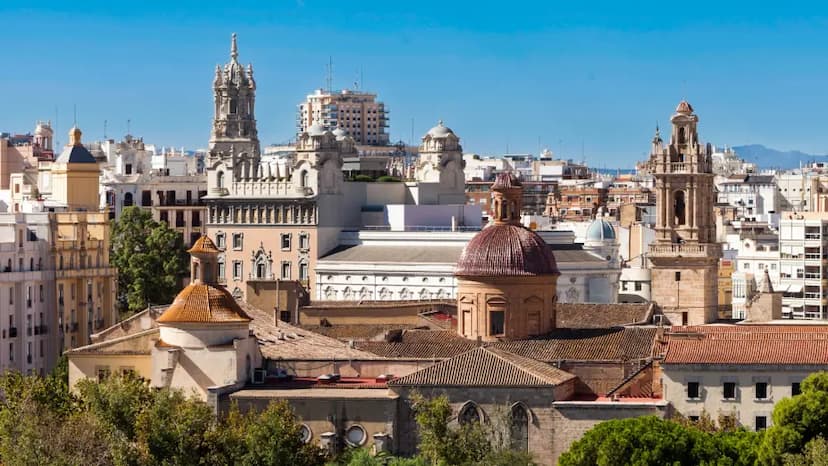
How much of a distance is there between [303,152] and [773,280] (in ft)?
89.8

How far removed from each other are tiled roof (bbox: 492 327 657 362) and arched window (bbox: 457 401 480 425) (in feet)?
28.8

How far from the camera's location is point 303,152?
158000 mm

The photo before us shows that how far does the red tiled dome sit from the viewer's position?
102 meters

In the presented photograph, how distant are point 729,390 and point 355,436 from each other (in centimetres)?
1207

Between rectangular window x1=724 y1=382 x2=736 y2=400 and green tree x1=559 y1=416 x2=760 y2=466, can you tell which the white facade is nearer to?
rectangular window x1=724 y1=382 x2=736 y2=400

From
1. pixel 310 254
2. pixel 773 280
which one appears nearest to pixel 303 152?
pixel 310 254

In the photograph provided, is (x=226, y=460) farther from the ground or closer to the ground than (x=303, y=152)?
closer to the ground

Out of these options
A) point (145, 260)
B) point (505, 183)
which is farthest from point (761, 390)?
point (145, 260)

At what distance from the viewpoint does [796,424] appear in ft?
273

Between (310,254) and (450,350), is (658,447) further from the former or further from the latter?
(310,254)

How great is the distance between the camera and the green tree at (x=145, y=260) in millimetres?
152875

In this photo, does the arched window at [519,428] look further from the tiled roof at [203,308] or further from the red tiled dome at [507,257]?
the red tiled dome at [507,257]

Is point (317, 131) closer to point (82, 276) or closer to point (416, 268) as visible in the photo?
point (416, 268)

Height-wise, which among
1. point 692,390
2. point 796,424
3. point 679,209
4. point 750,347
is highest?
point 679,209
